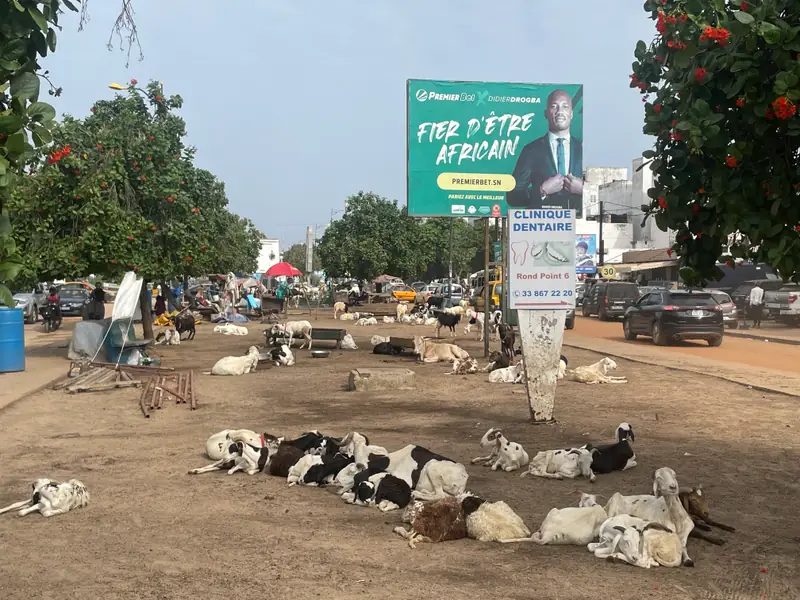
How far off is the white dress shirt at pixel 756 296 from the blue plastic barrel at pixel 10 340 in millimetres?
24219

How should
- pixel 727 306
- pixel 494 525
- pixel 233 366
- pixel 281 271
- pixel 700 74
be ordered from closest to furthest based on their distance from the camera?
pixel 700 74 → pixel 494 525 → pixel 233 366 → pixel 727 306 → pixel 281 271

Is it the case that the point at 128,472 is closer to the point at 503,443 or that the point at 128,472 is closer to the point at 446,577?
the point at 503,443

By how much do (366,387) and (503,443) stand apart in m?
6.42

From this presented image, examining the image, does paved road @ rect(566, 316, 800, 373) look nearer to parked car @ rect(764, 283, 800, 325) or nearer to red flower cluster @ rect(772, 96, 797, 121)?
parked car @ rect(764, 283, 800, 325)

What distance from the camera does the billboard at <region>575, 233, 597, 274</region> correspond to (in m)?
61.5

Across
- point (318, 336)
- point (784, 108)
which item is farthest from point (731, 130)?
point (318, 336)

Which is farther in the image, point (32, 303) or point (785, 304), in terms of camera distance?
point (32, 303)

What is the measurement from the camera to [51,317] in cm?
3161

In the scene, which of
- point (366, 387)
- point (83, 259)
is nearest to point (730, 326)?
point (366, 387)

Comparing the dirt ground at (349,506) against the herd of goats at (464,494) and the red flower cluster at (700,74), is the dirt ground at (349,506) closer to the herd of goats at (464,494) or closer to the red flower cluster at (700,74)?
the herd of goats at (464,494)

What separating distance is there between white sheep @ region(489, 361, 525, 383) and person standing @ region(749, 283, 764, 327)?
18.2 metres

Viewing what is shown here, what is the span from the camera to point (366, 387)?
14477mm

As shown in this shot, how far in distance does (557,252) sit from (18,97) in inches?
334

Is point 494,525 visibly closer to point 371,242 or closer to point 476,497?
point 476,497
